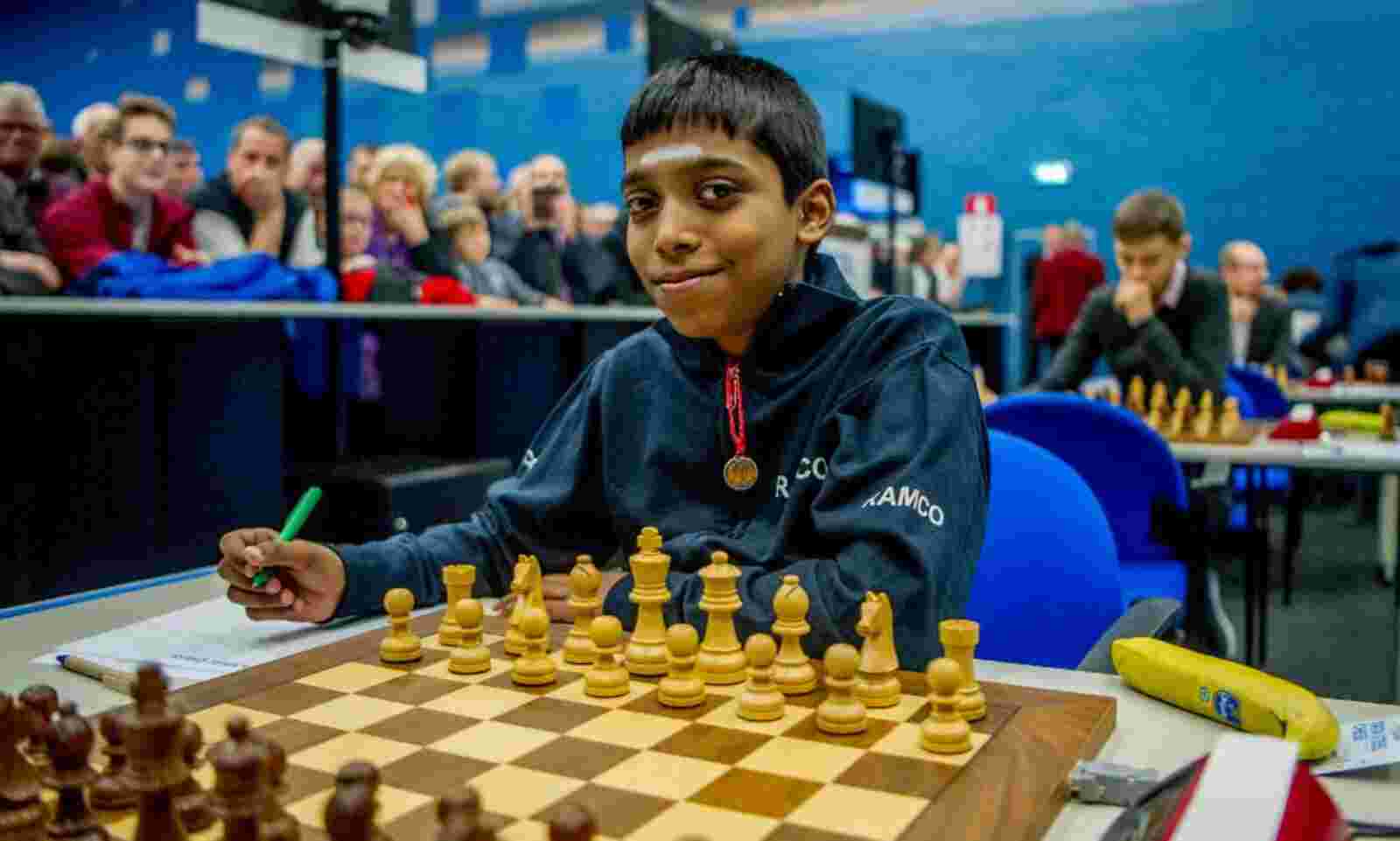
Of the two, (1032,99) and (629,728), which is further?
(1032,99)

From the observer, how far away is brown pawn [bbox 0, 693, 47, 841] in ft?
2.39

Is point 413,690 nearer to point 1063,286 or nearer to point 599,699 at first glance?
point 599,699

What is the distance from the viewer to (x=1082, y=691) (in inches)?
42.6

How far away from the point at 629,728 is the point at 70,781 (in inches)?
14.5

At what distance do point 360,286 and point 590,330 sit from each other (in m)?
1.06

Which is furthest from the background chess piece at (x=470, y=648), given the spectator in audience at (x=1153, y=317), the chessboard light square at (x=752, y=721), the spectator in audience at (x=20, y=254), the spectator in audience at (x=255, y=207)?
the spectator in audience at (x=255, y=207)

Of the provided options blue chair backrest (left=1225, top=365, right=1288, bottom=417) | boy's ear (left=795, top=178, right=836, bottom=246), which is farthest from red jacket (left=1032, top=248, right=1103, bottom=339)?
boy's ear (left=795, top=178, right=836, bottom=246)

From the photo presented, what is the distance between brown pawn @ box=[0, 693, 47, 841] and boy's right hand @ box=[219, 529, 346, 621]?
474mm

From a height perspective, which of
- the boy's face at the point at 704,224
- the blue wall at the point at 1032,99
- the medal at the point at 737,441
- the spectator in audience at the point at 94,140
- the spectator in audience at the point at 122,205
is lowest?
the medal at the point at 737,441

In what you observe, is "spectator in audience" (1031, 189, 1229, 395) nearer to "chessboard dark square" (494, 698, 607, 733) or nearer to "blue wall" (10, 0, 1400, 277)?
"chessboard dark square" (494, 698, 607, 733)

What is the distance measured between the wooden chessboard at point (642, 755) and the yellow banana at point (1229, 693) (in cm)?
9

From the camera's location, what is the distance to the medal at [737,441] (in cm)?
143

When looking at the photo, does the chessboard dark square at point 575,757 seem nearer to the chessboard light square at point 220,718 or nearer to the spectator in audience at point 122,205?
the chessboard light square at point 220,718

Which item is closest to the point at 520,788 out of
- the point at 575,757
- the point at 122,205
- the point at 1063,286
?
the point at 575,757
